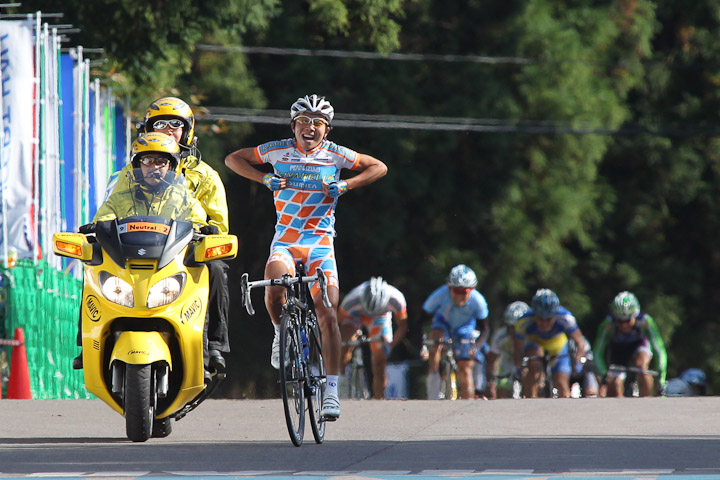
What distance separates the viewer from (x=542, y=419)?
12.2 meters

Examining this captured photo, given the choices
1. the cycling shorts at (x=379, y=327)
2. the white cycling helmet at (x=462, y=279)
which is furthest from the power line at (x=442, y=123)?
the cycling shorts at (x=379, y=327)

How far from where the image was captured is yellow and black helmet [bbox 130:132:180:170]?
415 inches

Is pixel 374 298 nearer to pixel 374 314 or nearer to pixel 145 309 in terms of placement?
pixel 374 314

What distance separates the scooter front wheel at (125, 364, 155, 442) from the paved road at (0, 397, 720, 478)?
12 centimetres

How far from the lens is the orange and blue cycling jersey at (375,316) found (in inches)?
790

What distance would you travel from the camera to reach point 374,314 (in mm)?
20062

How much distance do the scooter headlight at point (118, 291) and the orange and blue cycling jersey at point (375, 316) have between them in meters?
10.0

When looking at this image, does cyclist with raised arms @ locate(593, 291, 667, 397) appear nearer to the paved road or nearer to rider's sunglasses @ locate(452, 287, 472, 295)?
rider's sunglasses @ locate(452, 287, 472, 295)

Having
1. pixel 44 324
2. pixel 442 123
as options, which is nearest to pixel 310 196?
pixel 44 324

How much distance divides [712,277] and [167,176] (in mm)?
28296

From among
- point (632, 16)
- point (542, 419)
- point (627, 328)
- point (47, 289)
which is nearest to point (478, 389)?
point (627, 328)

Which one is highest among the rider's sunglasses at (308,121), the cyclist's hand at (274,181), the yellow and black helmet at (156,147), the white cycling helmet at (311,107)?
the white cycling helmet at (311,107)

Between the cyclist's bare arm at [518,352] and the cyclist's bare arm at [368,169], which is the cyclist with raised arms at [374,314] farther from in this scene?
the cyclist's bare arm at [368,169]

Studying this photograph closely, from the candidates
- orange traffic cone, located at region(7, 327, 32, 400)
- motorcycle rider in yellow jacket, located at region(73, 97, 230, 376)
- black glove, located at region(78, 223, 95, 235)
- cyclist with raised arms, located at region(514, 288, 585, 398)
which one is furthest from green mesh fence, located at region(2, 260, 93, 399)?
cyclist with raised arms, located at region(514, 288, 585, 398)
